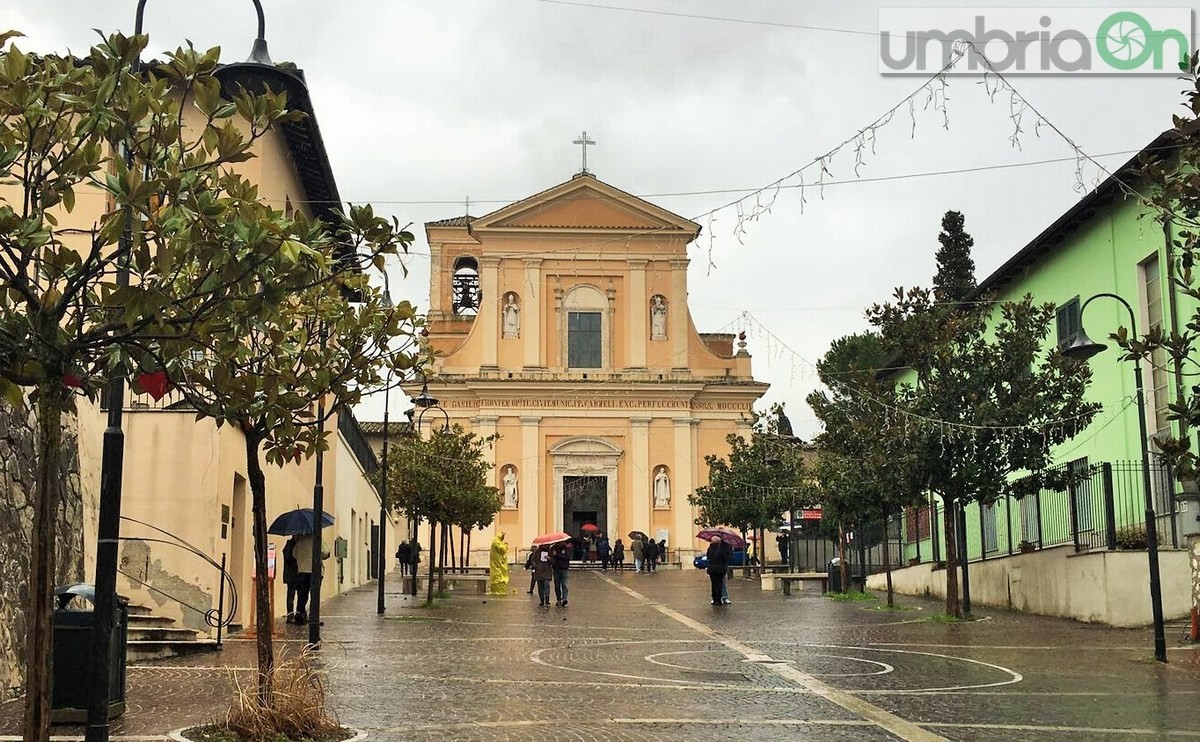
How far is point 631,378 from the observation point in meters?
53.8

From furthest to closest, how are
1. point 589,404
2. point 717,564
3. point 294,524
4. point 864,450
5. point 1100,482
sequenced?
point 589,404
point 717,564
point 864,450
point 1100,482
point 294,524

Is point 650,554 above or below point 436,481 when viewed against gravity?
below

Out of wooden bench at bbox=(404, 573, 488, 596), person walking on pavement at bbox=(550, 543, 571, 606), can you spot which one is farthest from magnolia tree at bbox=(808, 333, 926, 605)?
wooden bench at bbox=(404, 573, 488, 596)

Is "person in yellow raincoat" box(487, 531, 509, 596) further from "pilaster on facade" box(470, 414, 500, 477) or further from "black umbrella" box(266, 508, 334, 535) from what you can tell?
"pilaster on facade" box(470, 414, 500, 477)

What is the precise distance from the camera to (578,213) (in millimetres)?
54219

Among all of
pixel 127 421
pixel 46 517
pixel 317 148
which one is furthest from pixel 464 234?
pixel 46 517

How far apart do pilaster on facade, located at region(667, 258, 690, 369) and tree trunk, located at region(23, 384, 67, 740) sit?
48.2 metres

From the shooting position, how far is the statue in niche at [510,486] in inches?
2066

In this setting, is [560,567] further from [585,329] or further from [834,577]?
[585,329]

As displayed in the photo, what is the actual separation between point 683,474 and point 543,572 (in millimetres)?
27104

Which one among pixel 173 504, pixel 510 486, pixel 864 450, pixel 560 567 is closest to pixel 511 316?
pixel 510 486

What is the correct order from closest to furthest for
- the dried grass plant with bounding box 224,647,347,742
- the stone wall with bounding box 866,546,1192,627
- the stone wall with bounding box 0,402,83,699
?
the dried grass plant with bounding box 224,647,347,742 < the stone wall with bounding box 0,402,83,699 < the stone wall with bounding box 866,546,1192,627

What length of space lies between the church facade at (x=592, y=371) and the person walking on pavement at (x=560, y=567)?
26.0 meters

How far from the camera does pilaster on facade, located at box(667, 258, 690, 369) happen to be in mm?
Result: 54375
